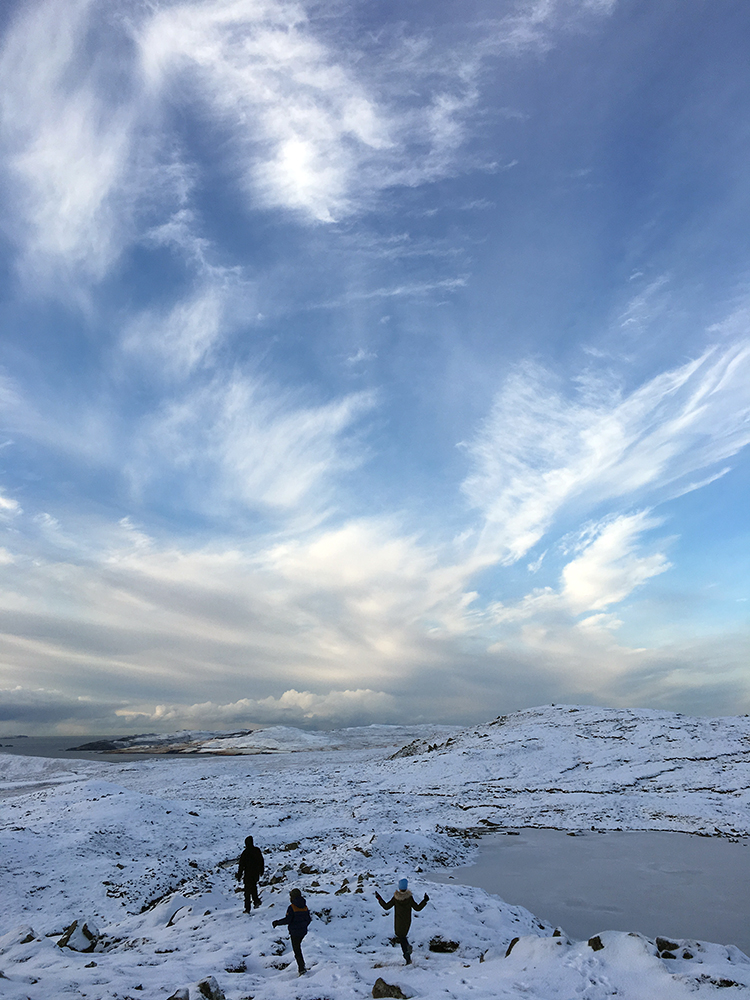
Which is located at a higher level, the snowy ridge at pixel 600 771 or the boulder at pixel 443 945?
the snowy ridge at pixel 600 771

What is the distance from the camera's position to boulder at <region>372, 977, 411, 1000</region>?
9.80m

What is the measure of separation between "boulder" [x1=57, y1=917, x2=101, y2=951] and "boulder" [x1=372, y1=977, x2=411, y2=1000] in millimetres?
8718

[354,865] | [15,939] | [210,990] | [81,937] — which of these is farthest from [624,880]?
[15,939]

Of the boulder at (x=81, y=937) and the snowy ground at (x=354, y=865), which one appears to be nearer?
the snowy ground at (x=354, y=865)

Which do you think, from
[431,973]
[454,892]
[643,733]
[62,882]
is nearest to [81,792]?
[62,882]

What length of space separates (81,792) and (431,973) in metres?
30.3

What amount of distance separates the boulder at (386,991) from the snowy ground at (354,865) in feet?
0.83

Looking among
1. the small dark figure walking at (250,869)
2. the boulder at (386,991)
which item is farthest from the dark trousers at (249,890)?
the boulder at (386,991)

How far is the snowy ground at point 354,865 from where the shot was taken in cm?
1051

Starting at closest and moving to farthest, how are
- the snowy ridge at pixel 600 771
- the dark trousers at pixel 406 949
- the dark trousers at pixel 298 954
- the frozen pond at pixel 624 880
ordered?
the dark trousers at pixel 298 954 < the dark trousers at pixel 406 949 < the frozen pond at pixel 624 880 < the snowy ridge at pixel 600 771

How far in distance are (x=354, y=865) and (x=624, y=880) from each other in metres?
9.41

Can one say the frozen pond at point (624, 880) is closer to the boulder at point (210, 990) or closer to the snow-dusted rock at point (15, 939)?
the boulder at point (210, 990)

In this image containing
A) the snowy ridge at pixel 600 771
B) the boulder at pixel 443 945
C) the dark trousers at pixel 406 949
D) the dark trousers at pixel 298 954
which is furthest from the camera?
the snowy ridge at pixel 600 771

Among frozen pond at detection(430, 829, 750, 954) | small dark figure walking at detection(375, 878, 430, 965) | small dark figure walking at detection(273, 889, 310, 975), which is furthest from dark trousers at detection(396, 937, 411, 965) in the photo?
frozen pond at detection(430, 829, 750, 954)
